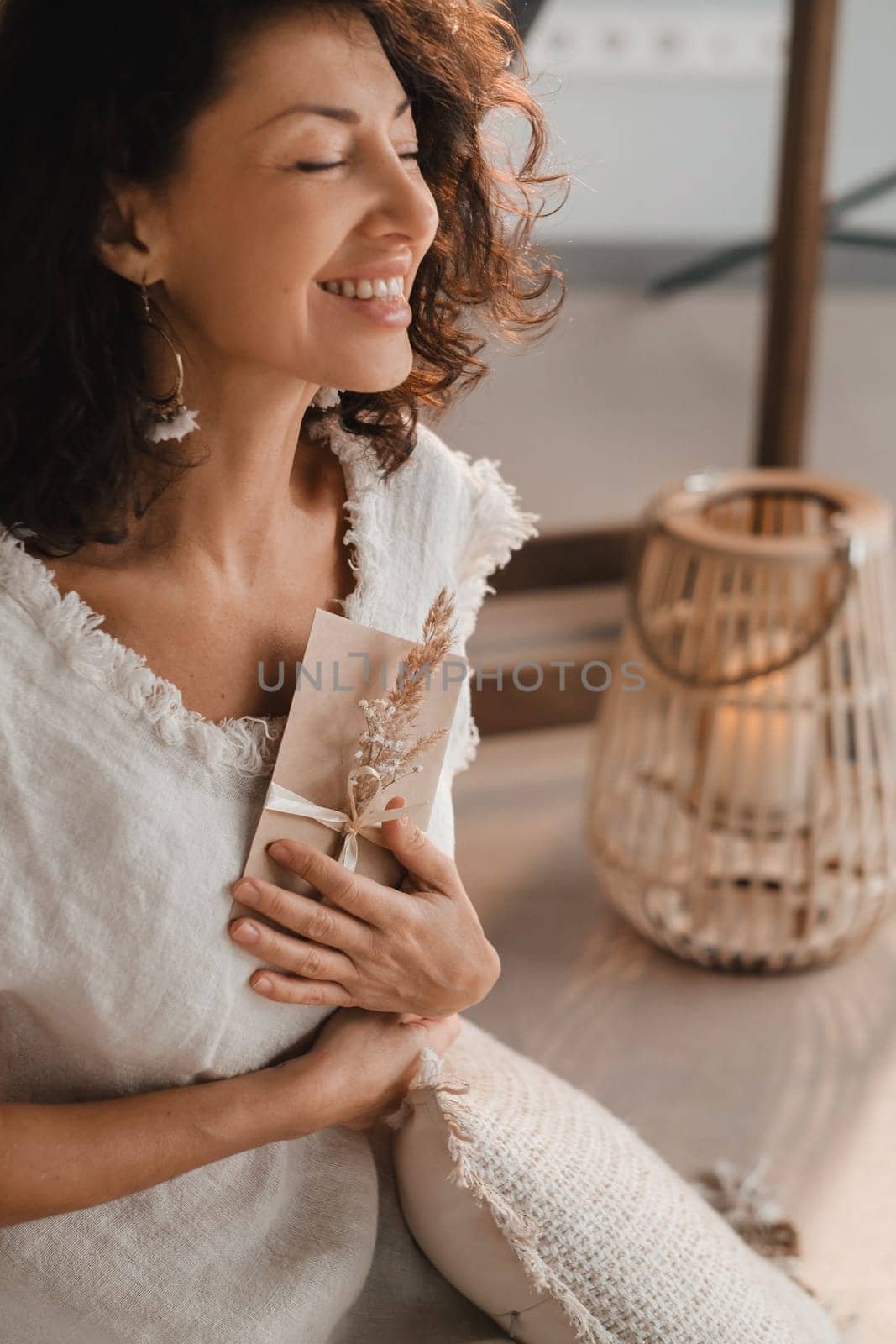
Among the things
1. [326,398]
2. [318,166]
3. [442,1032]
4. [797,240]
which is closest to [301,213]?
[318,166]

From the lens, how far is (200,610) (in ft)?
3.20

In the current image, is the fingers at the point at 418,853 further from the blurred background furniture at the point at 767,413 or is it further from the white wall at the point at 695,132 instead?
the white wall at the point at 695,132

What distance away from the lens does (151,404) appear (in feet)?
3.03

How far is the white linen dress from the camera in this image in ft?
2.94

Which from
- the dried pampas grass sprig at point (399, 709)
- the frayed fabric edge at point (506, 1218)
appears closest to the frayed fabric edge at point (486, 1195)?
the frayed fabric edge at point (506, 1218)

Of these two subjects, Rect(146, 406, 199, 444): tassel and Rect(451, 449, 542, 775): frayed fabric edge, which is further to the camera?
Rect(451, 449, 542, 775): frayed fabric edge

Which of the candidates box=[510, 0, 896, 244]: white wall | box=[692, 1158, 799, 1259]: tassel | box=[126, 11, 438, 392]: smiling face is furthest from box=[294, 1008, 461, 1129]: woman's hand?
box=[510, 0, 896, 244]: white wall

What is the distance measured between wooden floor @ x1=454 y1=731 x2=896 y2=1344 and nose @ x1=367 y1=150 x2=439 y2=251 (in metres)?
1.23

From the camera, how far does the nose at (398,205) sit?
87 centimetres

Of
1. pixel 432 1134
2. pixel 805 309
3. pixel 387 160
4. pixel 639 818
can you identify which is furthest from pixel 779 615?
pixel 387 160

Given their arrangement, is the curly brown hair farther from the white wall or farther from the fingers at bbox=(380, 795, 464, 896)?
the white wall

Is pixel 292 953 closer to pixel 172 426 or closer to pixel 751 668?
pixel 172 426

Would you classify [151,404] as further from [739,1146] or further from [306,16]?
[739,1146]

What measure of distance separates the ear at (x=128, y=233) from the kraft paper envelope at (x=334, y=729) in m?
0.24
